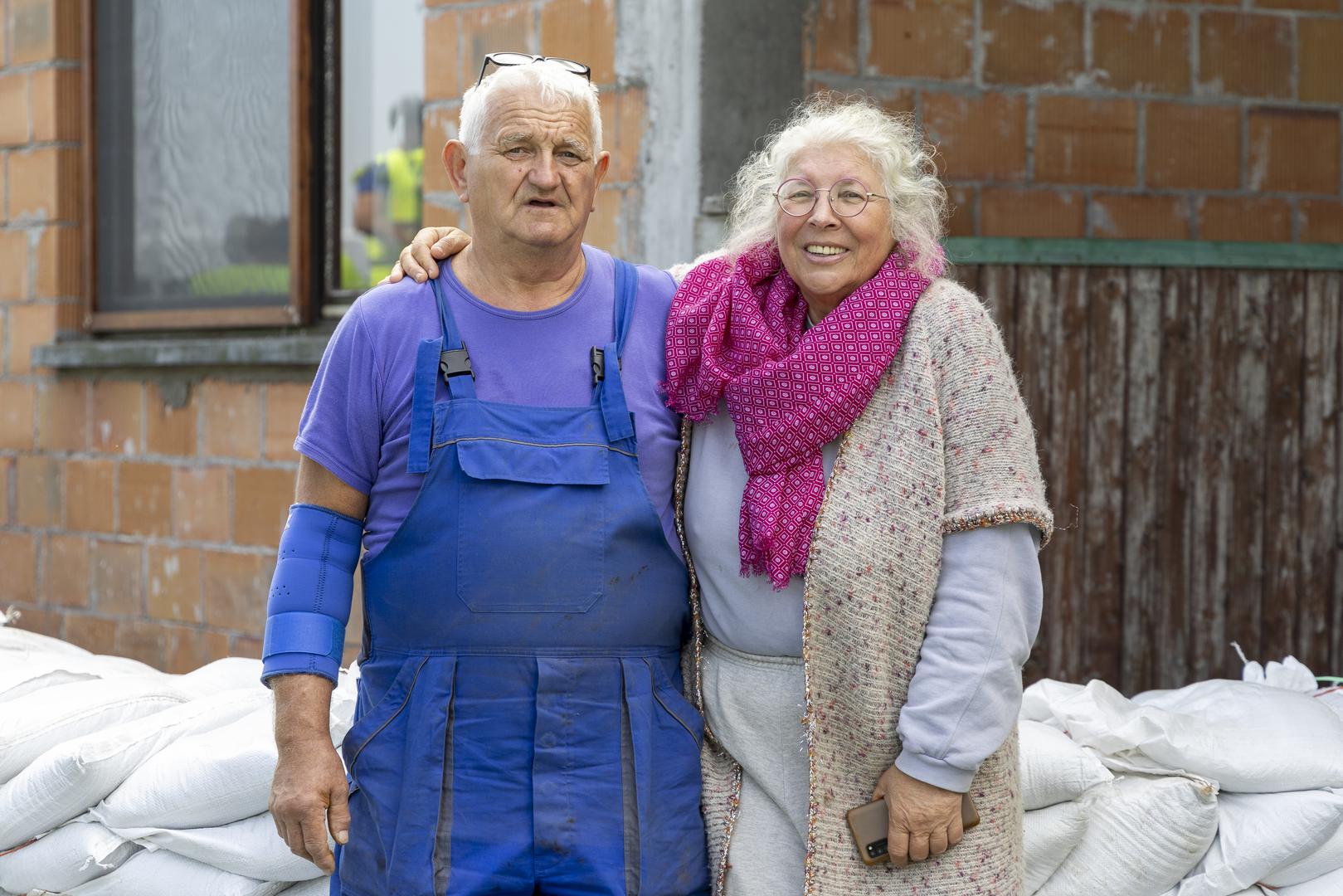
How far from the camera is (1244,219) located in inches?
190

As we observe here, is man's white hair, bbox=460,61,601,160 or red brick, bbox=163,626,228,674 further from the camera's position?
red brick, bbox=163,626,228,674

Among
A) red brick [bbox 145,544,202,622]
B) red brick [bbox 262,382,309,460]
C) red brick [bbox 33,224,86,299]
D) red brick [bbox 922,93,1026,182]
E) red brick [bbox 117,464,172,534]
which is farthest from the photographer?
red brick [bbox 33,224,86,299]

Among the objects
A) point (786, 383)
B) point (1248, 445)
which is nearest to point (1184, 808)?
point (786, 383)

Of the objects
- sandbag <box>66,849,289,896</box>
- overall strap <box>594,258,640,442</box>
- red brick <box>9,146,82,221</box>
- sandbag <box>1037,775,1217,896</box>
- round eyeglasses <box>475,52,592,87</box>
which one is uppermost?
red brick <box>9,146,82,221</box>

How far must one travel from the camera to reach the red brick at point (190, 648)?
17.4 feet

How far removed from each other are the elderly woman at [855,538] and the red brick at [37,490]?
416 cm

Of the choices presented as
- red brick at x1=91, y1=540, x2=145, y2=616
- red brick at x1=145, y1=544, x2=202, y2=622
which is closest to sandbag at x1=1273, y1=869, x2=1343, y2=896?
red brick at x1=145, y1=544, x2=202, y2=622

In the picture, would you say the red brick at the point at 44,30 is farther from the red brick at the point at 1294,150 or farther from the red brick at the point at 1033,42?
the red brick at the point at 1294,150

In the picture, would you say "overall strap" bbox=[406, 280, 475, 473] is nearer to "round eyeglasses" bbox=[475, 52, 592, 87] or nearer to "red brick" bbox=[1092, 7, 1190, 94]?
"round eyeglasses" bbox=[475, 52, 592, 87]

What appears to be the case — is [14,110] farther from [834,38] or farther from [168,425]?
[834,38]

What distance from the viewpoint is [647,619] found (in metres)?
2.41

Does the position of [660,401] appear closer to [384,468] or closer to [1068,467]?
[384,468]

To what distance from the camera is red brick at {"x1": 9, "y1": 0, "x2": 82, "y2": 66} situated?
5.80 m

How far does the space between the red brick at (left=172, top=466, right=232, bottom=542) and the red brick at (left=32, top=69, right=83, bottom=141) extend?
1499 millimetres
